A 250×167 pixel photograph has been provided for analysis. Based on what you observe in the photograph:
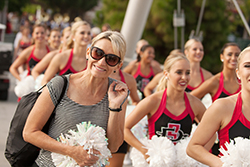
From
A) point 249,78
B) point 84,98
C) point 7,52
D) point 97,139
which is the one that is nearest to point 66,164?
point 97,139

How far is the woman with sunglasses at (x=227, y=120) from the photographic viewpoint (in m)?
2.91

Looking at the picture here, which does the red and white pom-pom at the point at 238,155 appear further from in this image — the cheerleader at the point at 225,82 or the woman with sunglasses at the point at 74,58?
the woman with sunglasses at the point at 74,58

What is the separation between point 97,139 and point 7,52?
31.6 feet

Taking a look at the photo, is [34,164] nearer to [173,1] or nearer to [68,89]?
[68,89]

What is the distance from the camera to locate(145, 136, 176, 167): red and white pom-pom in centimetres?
381

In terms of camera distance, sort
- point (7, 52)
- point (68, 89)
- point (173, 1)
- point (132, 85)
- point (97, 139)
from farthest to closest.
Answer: point (173, 1) → point (7, 52) → point (132, 85) → point (68, 89) → point (97, 139)

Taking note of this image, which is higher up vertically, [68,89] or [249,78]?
[249,78]

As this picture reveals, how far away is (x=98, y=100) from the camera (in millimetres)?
2896

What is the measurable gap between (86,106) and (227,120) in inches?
40.8

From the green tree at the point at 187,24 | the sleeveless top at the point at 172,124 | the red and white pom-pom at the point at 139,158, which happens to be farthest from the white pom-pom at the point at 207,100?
the green tree at the point at 187,24

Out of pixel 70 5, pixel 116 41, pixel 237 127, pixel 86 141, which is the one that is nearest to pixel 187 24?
pixel 237 127

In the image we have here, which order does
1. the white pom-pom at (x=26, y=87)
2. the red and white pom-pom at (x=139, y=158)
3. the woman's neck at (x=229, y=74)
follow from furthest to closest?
1. the white pom-pom at (x=26, y=87)
2. the woman's neck at (x=229, y=74)
3. the red and white pom-pom at (x=139, y=158)

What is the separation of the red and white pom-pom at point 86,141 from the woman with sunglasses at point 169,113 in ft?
4.31

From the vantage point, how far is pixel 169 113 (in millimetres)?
4141
